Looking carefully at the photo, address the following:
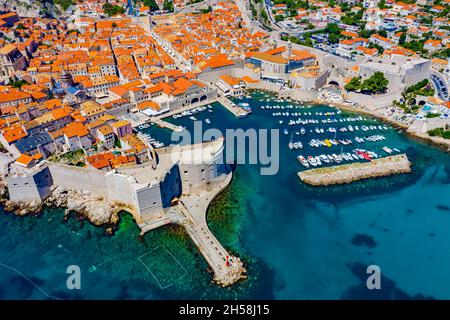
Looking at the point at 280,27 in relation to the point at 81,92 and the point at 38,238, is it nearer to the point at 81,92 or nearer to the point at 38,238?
the point at 81,92

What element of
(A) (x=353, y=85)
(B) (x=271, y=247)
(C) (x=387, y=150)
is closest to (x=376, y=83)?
(A) (x=353, y=85)

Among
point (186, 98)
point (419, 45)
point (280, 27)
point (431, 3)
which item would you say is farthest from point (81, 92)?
point (431, 3)

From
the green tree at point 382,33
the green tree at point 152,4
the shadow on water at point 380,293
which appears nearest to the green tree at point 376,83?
the green tree at point 382,33

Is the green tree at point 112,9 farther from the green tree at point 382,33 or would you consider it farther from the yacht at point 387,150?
the yacht at point 387,150

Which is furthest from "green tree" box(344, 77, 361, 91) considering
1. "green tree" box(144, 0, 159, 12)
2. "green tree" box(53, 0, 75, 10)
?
"green tree" box(53, 0, 75, 10)

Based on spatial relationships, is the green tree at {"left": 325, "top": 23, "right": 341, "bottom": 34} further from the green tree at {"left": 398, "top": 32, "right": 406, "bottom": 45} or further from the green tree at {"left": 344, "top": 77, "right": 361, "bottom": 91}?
the green tree at {"left": 344, "top": 77, "right": 361, "bottom": 91}
